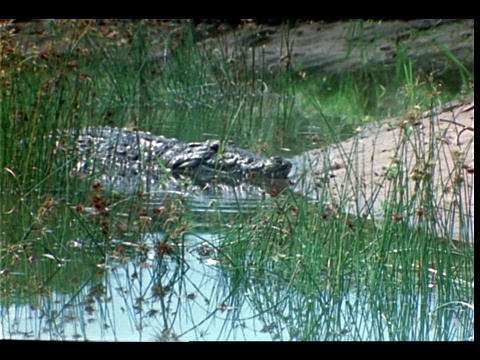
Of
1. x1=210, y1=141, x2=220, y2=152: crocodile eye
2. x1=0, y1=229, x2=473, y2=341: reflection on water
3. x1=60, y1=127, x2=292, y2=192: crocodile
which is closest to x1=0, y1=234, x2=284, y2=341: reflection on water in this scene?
x1=0, y1=229, x2=473, y2=341: reflection on water

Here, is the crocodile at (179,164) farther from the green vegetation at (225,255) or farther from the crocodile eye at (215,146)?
the green vegetation at (225,255)

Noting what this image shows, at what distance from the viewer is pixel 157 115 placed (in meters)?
7.65

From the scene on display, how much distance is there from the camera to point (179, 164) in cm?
628

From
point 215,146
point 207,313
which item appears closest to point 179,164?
point 215,146

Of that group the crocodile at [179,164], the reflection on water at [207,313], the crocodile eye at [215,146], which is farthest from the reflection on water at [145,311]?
the crocodile eye at [215,146]

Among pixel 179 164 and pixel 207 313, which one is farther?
pixel 179 164

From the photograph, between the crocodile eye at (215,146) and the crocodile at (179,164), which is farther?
the crocodile eye at (215,146)

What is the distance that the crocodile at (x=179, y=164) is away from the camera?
554 centimetres

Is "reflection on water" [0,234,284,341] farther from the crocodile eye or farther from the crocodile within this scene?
the crocodile eye

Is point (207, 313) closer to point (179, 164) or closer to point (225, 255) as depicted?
point (225, 255)

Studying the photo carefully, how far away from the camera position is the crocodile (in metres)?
5.54

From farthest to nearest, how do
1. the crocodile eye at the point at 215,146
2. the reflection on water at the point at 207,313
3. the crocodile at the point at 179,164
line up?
the crocodile eye at the point at 215,146 → the crocodile at the point at 179,164 → the reflection on water at the point at 207,313
